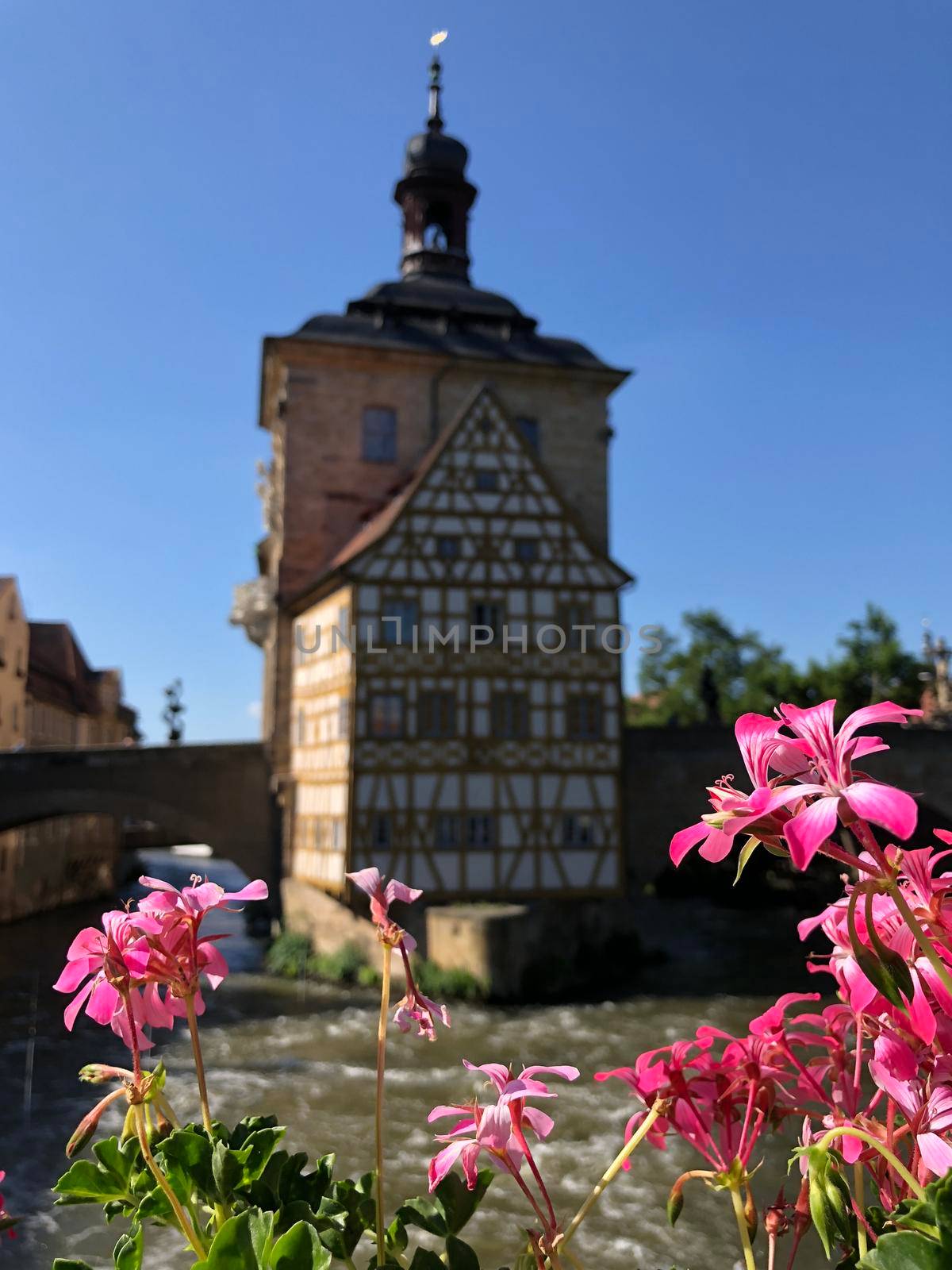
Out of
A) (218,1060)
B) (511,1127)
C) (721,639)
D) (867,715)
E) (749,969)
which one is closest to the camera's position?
(867,715)

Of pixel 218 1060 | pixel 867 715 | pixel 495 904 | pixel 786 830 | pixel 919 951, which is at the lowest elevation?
pixel 218 1060

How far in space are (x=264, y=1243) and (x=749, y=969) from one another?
848 inches

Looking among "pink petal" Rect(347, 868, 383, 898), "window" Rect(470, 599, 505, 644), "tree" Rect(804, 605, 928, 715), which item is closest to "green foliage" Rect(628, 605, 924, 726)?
"tree" Rect(804, 605, 928, 715)

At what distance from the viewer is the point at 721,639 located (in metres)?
54.0

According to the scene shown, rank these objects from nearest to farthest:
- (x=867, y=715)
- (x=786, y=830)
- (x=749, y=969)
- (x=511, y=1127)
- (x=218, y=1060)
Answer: (x=786, y=830)
(x=867, y=715)
(x=511, y=1127)
(x=218, y=1060)
(x=749, y=969)

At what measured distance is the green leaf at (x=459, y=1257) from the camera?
5.06 ft

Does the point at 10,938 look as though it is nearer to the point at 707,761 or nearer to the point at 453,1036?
the point at 453,1036

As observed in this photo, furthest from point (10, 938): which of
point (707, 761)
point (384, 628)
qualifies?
point (707, 761)

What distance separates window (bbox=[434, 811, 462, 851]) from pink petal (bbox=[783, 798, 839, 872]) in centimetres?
1887

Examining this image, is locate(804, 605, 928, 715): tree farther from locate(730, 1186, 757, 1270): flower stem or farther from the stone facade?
locate(730, 1186, 757, 1270): flower stem

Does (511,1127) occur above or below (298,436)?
below

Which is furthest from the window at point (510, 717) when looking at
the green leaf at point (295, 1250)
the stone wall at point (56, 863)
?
the green leaf at point (295, 1250)

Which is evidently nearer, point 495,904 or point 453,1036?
point 453,1036

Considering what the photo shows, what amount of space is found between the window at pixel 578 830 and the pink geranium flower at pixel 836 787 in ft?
63.5
